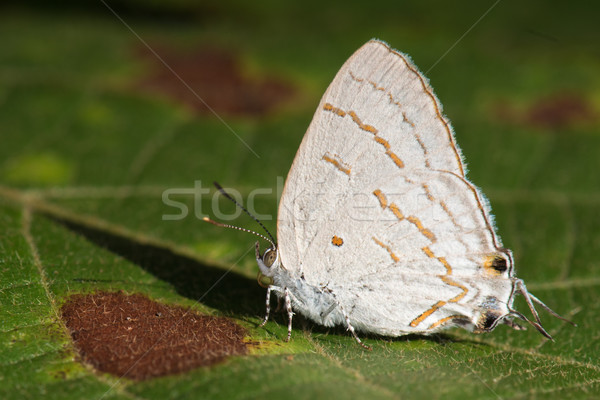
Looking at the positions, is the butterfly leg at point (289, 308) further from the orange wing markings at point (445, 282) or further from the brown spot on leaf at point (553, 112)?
the brown spot on leaf at point (553, 112)

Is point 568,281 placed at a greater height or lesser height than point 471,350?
greater

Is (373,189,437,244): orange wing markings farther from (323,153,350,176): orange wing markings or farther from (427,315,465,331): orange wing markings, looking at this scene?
(427,315,465,331): orange wing markings

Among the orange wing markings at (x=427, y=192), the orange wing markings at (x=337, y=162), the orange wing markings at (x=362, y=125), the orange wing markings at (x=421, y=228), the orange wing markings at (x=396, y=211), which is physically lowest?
the orange wing markings at (x=421, y=228)

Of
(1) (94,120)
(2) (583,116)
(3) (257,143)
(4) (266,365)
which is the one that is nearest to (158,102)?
(1) (94,120)

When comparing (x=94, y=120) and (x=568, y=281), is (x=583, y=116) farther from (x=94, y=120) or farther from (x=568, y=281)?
(x=94, y=120)

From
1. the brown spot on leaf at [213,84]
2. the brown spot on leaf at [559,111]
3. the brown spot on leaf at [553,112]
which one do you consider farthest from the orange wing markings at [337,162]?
the brown spot on leaf at [559,111]

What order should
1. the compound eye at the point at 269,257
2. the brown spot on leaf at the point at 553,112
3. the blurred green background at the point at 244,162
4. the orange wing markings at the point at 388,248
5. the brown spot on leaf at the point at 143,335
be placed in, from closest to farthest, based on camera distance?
Answer: the brown spot on leaf at the point at 143,335
the blurred green background at the point at 244,162
the orange wing markings at the point at 388,248
the compound eye at the point at 269,257
the brown spot on leaf at the point at 553,112

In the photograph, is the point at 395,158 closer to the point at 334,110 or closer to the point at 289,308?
the point at 334,110
